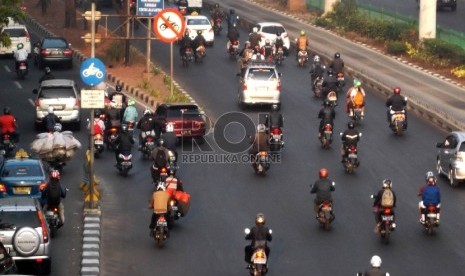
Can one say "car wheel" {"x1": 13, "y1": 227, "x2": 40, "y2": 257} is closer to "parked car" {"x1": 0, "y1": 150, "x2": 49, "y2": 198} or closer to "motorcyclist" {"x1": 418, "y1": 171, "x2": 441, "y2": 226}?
"parked car" {"x1": 0, "y1": 150, "x2": 49, "y2": 198}

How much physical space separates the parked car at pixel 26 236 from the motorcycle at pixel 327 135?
50.5 ft

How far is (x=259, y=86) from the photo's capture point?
47938 millimetres

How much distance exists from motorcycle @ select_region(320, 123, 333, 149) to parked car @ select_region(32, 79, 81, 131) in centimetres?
810

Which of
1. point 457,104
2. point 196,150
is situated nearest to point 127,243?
point 196,150

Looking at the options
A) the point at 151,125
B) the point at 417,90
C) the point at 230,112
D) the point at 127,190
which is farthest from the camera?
the point at 417,90

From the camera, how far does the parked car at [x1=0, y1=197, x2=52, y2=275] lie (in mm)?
26734

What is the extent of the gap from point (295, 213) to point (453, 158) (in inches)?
199

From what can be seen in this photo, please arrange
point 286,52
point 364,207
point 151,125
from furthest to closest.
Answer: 1. point 286,52
2. point 151,125
3. point 364,207

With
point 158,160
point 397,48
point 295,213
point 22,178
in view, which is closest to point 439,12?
point 397,48

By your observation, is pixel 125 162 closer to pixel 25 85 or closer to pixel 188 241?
pixel 188 241

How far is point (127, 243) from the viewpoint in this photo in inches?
1222

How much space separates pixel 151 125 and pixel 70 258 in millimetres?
11211

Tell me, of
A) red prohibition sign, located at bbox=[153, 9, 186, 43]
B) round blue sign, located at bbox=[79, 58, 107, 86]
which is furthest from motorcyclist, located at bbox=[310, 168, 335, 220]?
red prohibition sign, located at bbox=[153, 9, 186, 43]

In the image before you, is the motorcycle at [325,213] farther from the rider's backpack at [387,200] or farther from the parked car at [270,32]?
the parked car at [270,32]
